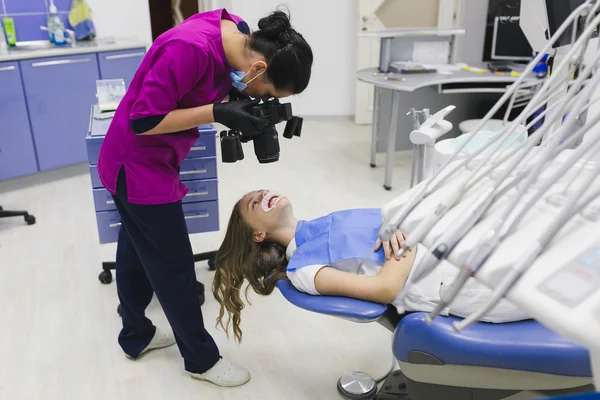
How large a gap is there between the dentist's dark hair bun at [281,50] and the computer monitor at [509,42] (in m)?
2.69

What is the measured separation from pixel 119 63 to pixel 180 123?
2566 mm

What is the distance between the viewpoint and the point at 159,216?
1.58 meters

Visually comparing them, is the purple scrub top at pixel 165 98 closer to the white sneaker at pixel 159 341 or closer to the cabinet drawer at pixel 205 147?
the cabinet drawer at pixel 205 147

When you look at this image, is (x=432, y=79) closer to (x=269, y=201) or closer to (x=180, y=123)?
(x=269, y=201)

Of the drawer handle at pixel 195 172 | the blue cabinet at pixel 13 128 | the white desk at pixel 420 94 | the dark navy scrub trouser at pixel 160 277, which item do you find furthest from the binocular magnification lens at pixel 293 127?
the blue cabinet at pixel 13 128

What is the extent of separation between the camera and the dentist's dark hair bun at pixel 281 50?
55.1 inches

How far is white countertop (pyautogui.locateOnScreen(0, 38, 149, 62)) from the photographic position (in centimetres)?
330

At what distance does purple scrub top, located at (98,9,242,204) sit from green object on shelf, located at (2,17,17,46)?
262 cm

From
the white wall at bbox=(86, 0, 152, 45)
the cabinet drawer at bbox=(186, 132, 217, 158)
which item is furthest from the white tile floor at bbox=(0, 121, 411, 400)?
the white wall at bbox=(86, 0, 152, 45)

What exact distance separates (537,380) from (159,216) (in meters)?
1.06

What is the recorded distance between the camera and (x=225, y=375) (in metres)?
1.83

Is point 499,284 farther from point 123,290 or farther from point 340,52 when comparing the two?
point 340,52

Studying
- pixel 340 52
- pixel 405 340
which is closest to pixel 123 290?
pixel 405 340

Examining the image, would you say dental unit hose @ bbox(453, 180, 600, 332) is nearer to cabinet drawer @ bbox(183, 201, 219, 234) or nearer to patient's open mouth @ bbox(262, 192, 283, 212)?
patient's open mouth @ bbox(262, 192, 283, 212)
